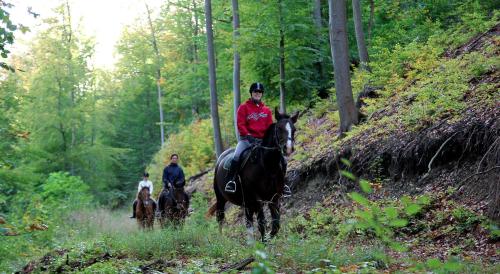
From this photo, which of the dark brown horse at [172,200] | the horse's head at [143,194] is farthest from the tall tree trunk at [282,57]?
the horse's head at [143,194]

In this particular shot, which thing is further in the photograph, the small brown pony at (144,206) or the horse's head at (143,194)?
the horse's head at (143,194)

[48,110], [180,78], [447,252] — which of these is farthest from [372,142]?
[48,110]

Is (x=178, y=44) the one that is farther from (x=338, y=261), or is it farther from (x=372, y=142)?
(x=338, y=261)

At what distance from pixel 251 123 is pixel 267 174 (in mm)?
1025

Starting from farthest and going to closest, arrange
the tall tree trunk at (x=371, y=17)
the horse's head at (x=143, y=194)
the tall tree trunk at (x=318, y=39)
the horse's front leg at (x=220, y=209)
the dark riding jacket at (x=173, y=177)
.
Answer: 1. the tall tree trunk at (x=371, y=17)
2. the tall tree trunk at (x=318, y=39)
3. the horse's head at (x=143, y=194)
4. the dark riding jacket at (x=173, y=177)
5. the horse's front leg at (x=220, y=209)

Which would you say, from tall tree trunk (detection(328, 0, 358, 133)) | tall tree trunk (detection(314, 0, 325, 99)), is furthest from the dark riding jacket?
tall tree trunk (detection(314, 0, 325, 99))

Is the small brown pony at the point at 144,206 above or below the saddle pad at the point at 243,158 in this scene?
below

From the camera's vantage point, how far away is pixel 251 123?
11.2m

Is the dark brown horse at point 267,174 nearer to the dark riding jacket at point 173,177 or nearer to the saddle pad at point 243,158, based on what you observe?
Answer: the saddle pad at point 243,158

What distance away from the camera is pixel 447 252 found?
29.8 feet

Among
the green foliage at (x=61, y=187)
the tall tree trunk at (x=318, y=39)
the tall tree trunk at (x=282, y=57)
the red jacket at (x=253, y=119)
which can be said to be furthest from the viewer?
the green foliage at (x=61, y=187)

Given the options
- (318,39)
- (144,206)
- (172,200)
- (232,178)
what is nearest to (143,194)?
(144,206)

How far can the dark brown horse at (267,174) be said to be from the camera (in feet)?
33.7

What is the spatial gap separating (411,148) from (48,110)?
3136 cm
